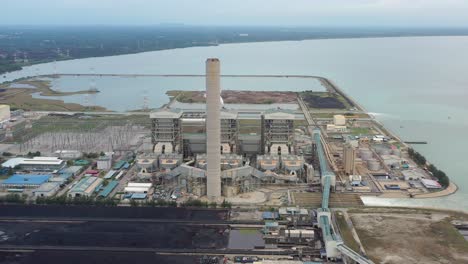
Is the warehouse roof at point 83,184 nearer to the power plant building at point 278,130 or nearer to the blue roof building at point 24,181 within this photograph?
the blue roof building at point 24,181

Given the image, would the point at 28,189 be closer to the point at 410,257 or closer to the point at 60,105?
the point at 410,257

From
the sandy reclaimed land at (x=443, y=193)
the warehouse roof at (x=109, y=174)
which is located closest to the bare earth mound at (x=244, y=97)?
the warehouse roof at (x=109, y=174)

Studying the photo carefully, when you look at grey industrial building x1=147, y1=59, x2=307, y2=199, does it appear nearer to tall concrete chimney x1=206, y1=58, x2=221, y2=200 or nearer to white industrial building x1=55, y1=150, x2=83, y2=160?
tall concrete chimney x1=206, y1=58, x2=221, y2=200

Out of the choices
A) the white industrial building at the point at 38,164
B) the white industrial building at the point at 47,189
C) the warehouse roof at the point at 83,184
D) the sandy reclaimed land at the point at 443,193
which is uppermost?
the white industrial building at the point at 38,164

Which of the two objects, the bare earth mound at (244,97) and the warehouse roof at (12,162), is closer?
the warehouse roof at (12,162)

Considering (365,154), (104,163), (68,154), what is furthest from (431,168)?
(68,154)

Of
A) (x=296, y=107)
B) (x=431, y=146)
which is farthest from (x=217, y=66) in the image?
(x=296, y=107)

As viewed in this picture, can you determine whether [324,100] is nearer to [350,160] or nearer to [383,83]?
[383,83]
